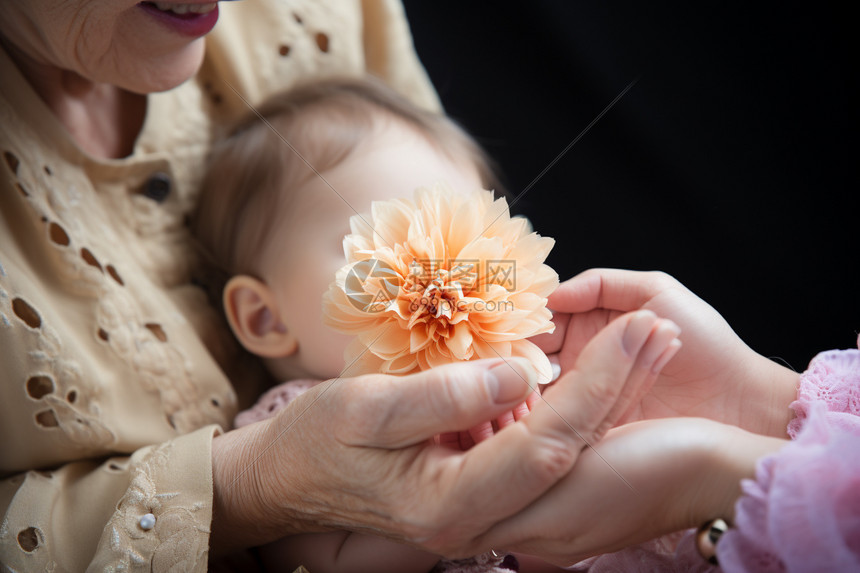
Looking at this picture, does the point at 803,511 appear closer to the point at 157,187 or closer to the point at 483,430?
the point at 483,430

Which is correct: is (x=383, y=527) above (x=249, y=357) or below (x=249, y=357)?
above

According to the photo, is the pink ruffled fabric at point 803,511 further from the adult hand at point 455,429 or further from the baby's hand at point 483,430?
the baby's hand at point 483,430

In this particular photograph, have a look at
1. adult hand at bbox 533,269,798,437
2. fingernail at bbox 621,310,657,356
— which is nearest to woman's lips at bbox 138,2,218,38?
adult hand at bbox 533,269,798,437

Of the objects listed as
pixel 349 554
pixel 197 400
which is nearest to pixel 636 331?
pixel 349 554

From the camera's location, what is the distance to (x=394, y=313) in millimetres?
760

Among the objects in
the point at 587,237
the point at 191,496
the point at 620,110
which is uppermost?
the point at 620,110

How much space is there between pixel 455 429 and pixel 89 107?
1.07m

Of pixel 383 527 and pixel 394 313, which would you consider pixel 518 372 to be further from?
pixel 383 527

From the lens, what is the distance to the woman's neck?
116 cm

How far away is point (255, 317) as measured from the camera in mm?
1311

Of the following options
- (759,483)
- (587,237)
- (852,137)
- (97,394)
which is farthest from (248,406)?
(852,137)

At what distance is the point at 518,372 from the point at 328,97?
3.06 ft

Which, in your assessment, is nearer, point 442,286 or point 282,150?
point 442,286

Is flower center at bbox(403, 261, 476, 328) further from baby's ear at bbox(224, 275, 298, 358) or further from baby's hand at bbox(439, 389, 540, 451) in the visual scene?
baby's ear at bbox(224, 275, 298, 358)
